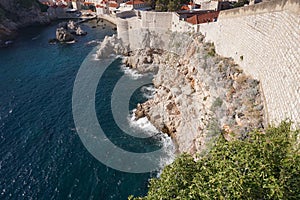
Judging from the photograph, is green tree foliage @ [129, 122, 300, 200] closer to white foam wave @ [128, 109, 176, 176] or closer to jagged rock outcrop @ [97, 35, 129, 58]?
white foam wave @ [128, 109, 176, 176]

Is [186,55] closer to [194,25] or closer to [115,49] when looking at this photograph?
[194,25]

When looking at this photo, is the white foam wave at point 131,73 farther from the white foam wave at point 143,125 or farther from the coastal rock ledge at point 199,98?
the white foam wave at point 143,125

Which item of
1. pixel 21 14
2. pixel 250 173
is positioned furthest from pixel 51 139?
pixel 21 14

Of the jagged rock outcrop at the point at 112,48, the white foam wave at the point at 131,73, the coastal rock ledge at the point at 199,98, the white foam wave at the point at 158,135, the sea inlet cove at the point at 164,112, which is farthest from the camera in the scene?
the jagged rock outcrop at the point at 112,48

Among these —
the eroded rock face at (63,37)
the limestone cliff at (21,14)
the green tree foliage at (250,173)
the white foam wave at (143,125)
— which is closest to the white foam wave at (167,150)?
the white foam wave at (143,125)

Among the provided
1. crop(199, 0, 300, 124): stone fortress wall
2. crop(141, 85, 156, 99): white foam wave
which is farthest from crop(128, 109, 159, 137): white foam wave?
crop(199, 0, 300, 124): stone fortress wall

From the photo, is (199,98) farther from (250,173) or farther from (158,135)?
(250,173)

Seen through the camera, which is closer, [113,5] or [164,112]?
[164,112]

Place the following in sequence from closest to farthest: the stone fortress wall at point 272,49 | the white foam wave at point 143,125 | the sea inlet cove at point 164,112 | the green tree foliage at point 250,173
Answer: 1. the green tree foliage at point 250,173
2. the sea inlet cove at point 164,112
3. the stone fortress wall at point 272,49
4. the white foam wave at point 143,125
